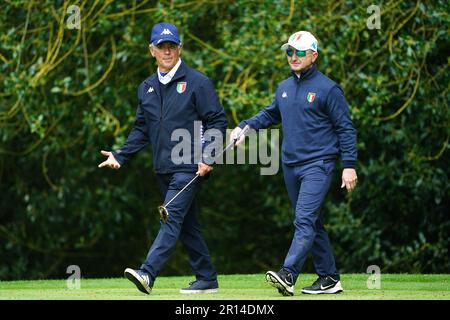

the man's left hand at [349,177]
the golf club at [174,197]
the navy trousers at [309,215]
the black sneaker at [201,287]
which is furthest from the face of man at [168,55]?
the black sneaker at [201,287]

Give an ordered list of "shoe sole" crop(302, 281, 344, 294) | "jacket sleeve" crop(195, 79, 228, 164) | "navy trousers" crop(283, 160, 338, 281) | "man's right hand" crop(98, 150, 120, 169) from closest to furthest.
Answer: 1. "navy trousers" crop(283, 160, 338, 281)
2. "shoe sole" crop(302, 281, 344, 294)
3. "jacket sleeve" crop(195, 79, 228, 164)
4. "man's right hand" crop(98, 150, 120, 169)

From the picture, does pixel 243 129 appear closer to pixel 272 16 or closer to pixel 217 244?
pixel 272 16

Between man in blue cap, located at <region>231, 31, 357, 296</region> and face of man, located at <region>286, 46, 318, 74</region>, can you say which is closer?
man in blue cap, located at <region>231, 31, 357, 296</region>

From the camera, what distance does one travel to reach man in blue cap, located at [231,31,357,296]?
28.0 feet

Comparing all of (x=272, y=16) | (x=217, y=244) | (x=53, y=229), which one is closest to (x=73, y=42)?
(x=272, y=16)

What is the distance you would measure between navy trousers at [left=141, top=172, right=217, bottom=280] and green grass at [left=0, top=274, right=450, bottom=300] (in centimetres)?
25

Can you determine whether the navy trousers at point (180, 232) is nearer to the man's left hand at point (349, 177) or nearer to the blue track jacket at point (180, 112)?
the blue track jacket at point (180, 112)

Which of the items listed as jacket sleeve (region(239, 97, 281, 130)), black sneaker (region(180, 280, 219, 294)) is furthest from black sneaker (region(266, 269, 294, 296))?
jacket sleeve (region(239, 97, 281, 130))

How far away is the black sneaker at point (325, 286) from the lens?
8664mm

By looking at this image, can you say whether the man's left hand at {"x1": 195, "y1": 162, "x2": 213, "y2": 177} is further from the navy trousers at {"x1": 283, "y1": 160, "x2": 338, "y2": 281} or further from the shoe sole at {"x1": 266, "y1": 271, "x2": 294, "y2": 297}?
the shoe sole at {"x1": 266, "y1": 271, "x2": 294, "y2": 297}

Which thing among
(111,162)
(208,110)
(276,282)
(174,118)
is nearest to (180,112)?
(174,118)

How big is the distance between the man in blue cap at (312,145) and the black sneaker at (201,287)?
790 mm

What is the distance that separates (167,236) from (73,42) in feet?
19.9

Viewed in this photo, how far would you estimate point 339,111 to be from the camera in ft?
28.1
